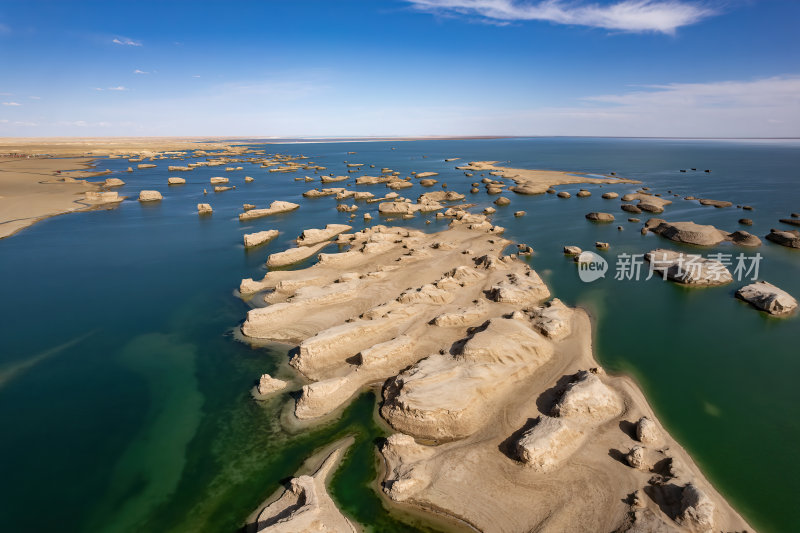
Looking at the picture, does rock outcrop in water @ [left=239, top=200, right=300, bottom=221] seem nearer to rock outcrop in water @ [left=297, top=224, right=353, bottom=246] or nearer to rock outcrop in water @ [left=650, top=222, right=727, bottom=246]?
rock outcrop in water @ [left=297, top=224, right=353, bottom=246]

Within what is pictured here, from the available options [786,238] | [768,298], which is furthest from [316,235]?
[786,238]

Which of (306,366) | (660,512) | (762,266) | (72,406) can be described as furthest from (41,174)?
(762,266)

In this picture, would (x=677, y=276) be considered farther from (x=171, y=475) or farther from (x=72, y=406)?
(x=72, y=406)

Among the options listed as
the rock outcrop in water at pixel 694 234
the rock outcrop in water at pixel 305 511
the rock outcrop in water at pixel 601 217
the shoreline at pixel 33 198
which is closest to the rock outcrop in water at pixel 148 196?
the shoreline at pixel 33 198

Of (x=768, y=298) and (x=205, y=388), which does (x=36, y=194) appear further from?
(x=768, y=298)

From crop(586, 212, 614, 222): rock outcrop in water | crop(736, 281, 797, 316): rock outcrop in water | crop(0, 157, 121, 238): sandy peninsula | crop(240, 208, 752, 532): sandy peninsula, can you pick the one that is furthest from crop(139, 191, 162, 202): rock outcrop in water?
crop(736, 281, 797, 316): rock outcrop in water

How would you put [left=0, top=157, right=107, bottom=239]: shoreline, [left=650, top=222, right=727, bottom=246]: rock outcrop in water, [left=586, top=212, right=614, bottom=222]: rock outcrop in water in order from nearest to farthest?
1. [left=650, top=222, right=727, bottom=246]: rock outcrop in water
2. [left=0, top=157, right=107, bottom=239]: shoreline
3. [left=586, top=212, right=614, bottom=222]: rock outcrop in water

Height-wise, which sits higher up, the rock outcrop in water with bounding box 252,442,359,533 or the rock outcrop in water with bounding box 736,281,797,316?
the rock outcrop in water with bounding box 736,281,797,316
